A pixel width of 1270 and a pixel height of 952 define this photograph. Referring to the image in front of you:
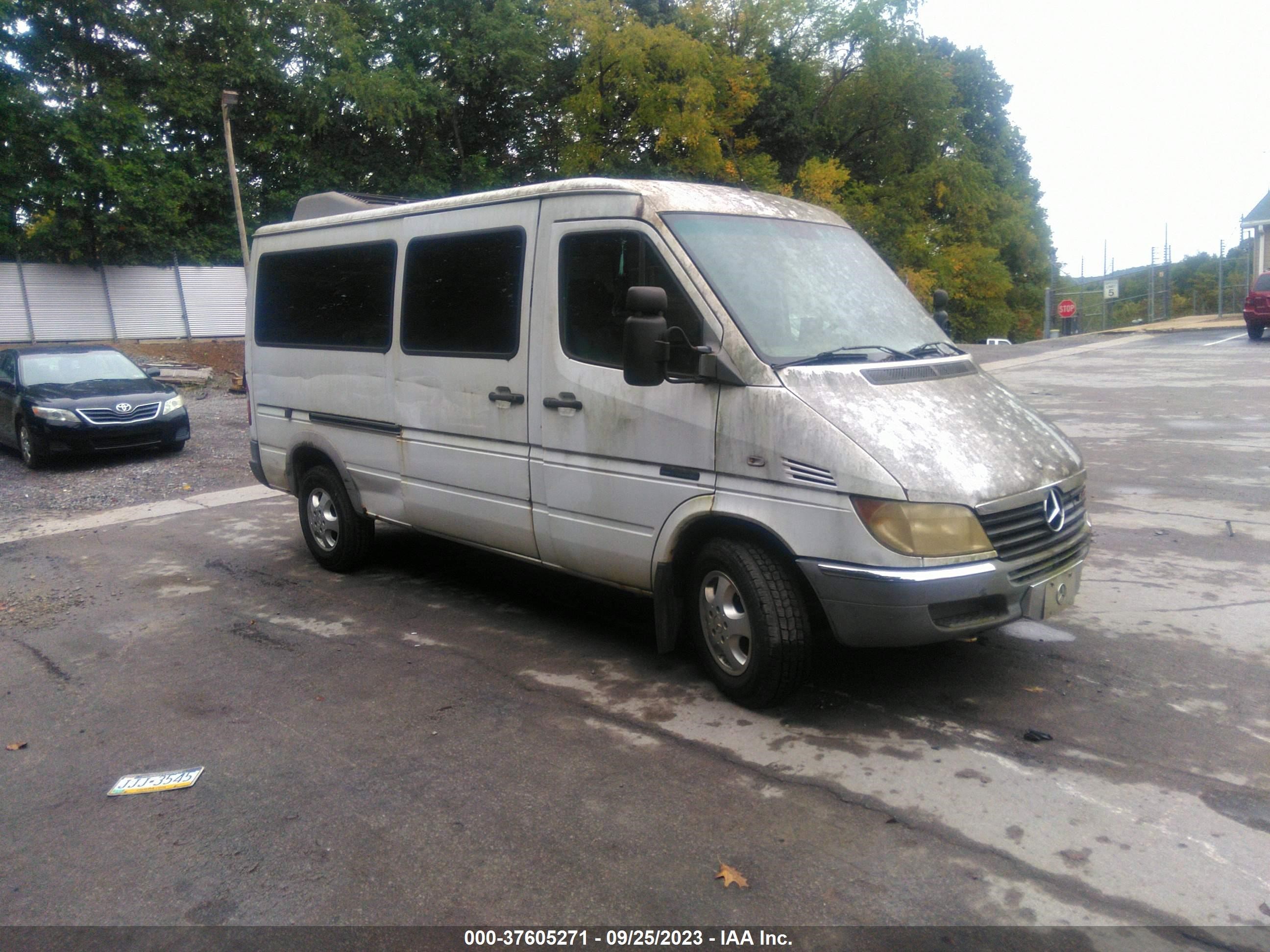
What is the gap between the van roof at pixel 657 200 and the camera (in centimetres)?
503

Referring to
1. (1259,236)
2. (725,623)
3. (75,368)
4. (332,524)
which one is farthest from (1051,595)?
(1259,236)

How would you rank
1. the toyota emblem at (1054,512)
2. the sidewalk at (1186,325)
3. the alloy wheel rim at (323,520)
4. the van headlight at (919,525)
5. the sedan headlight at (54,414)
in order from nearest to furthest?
1. the van headlight at (919,525)
2. the toyota emblem at (1054,512)
3. the alloy wheel rim at (323,520)
4. the sedan headlight at (54,414)
5. the sidewalk at (1186,325)

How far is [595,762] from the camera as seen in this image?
4.29 meters

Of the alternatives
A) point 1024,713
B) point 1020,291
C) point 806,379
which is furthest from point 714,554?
point 1020,291

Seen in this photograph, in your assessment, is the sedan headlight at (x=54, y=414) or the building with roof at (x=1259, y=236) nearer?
the sedan headlight at (x=54, y=414)

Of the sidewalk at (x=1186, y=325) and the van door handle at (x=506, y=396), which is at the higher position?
the van door handle at (x=506, y=396)

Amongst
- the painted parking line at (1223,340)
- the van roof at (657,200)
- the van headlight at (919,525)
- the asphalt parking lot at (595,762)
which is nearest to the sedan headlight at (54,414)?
the asphalt parking lot at (595,762)

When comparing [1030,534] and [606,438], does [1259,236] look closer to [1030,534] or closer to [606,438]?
[1030,534]

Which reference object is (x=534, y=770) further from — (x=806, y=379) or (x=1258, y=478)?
(x=1258, y=478)

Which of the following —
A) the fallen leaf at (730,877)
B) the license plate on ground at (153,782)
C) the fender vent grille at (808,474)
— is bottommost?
the fallen leaf at (730,877)

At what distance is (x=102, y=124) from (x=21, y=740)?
33.2 meters

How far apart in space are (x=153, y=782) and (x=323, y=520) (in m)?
3.38

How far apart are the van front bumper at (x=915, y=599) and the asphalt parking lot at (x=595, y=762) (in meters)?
0.50

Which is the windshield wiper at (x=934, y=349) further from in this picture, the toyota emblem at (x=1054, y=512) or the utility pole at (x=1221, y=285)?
the utility pole at (x=1221, y=285)
